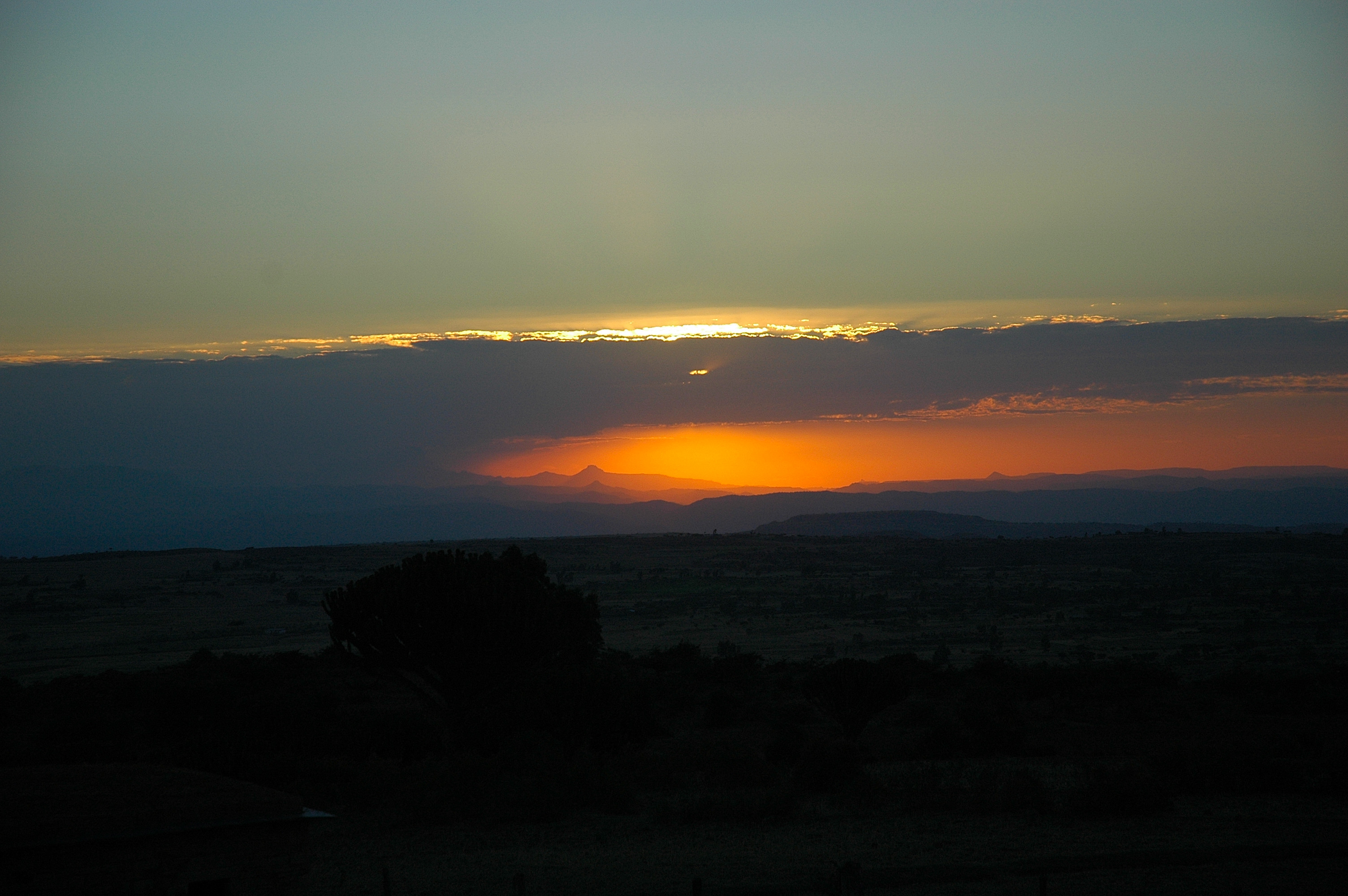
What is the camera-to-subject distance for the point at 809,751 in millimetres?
20969

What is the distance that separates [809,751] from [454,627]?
8138mm

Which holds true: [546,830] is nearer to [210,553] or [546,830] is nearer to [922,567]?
[922,567]

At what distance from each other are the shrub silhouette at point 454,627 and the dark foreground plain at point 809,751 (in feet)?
3.21

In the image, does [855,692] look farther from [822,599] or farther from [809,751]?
[822,599]

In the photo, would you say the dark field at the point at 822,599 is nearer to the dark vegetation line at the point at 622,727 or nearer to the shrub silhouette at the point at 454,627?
the dark vegetation line at the point at 622,727

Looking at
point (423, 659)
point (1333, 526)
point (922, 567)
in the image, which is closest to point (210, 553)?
point (922, 567)

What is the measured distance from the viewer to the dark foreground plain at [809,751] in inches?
574

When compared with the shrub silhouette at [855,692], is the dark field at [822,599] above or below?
below

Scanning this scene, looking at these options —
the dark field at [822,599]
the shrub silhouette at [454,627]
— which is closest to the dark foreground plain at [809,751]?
the dark field at [822,599]

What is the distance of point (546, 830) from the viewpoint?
17594 mm

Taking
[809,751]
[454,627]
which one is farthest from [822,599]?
[809,751]

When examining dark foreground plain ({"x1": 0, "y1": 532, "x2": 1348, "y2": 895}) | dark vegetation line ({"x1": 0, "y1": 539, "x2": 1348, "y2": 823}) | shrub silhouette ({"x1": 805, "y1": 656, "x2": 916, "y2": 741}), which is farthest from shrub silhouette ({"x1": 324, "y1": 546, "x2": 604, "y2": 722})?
shrub silhouette ({"x1": 805, "y1": 656, "x2": 916, "y2": 741})

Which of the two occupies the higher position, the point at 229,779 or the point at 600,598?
the point at 229,779

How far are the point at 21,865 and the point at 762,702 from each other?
78.3 ft
